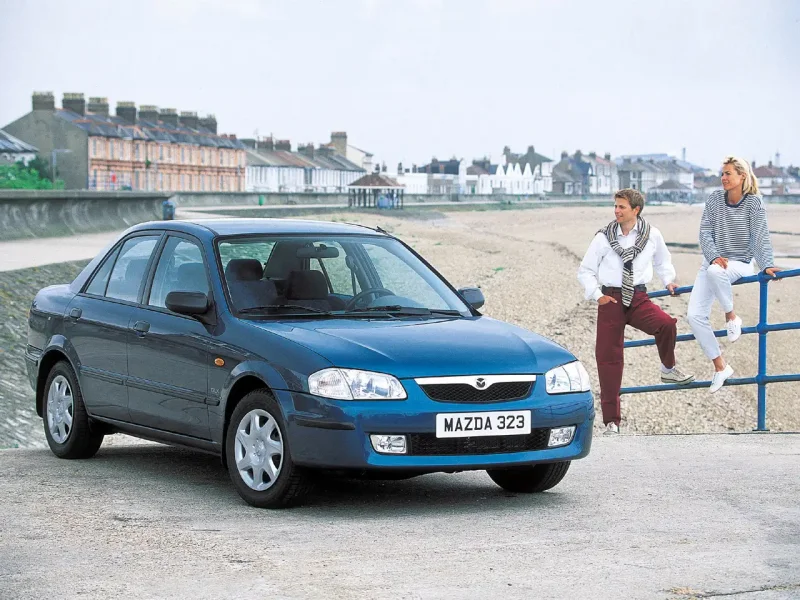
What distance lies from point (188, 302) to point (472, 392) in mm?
1680

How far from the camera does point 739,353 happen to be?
907 inches

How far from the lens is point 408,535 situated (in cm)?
657

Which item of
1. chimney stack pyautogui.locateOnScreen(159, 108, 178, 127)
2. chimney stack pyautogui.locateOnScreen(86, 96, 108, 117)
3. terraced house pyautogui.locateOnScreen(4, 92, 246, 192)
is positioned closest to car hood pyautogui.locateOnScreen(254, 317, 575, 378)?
terraced house pyautogui.locateOnScreen(4, 92, 246, 192)

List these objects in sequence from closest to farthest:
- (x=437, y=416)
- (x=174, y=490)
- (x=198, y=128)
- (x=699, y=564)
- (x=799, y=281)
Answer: (x=699, y=564)
(x=437, y=416)
(x=174, y=490)
(x=799, y=281)
(x=198, y=128)

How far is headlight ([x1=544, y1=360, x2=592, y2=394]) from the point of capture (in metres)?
7.34

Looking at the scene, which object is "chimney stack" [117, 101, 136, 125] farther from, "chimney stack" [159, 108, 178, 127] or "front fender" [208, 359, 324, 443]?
"front fender" [208, 359, 324, 443]

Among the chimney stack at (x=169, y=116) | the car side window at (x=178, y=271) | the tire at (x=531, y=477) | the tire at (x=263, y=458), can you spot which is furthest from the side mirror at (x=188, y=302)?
the chimney stack at (x=169, y=116)

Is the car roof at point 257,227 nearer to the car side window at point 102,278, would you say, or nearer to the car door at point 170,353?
the car door at point 170,353

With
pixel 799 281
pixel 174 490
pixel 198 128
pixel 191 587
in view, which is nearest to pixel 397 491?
pixel 174 490

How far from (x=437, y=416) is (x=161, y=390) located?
1911mm

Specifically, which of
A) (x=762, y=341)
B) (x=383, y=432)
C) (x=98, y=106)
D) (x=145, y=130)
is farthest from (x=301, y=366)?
(x=145, y=130)

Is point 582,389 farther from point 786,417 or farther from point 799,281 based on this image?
point 799,281

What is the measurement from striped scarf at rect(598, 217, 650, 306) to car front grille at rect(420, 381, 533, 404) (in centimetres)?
373

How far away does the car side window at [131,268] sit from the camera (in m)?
8.68
